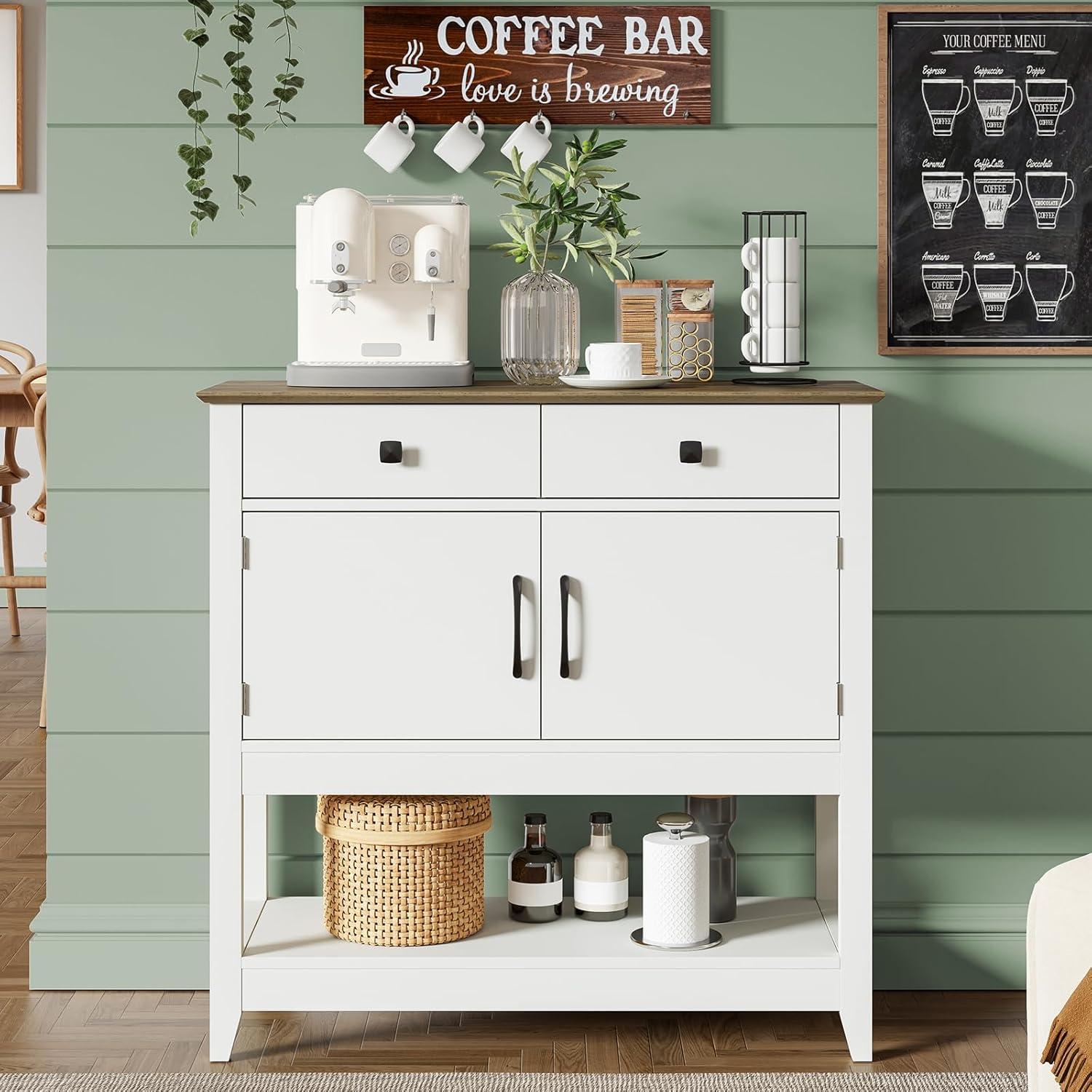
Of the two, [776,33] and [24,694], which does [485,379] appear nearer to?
Result: [776,33]

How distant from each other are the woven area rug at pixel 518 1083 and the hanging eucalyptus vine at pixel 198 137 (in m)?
1.36

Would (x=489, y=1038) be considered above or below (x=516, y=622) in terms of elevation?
below

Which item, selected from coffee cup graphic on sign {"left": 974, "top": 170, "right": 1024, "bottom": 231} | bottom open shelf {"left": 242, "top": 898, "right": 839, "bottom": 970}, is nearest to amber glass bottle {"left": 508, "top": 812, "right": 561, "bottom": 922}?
bottom open shelf {"left": 242, "top": 898, "right": 839, "bottom": 970}

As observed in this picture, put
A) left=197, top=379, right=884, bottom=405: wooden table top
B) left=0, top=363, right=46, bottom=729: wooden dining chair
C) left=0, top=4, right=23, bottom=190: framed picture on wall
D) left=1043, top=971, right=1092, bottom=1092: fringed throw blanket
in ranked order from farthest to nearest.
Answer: left=0, top=4, right=23, bottom=190: framed picture on wall, left=0, top=363, right=46, bottom=729: wooden dining chair, left=197, top=379, right=884, bottom=405: wooden table top, left=1043, top=971, right=1092, bottom=1092: fringed throw blanket

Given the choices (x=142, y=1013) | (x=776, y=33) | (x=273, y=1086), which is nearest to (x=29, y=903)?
(x=142, y=1013)

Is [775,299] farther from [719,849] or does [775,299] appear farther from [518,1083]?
[518,1083]

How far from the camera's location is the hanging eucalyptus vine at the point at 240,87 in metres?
2.31

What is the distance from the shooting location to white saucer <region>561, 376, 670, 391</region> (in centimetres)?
218

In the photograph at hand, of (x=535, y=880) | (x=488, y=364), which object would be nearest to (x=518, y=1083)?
(x=535, y=880)

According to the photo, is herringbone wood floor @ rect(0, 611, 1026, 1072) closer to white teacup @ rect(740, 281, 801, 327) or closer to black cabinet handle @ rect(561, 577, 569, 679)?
black cabinet handle @ rect(561, 577, 569, 679)

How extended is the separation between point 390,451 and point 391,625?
27 centimetres

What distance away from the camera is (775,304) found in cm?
239

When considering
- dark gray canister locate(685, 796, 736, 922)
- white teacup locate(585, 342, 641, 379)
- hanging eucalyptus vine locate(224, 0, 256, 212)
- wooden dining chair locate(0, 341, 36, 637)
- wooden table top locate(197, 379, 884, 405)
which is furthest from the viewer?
wooden dining chair locate(0, 341, 36, 637)

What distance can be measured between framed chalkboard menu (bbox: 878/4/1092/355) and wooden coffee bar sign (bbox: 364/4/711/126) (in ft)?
1.25
